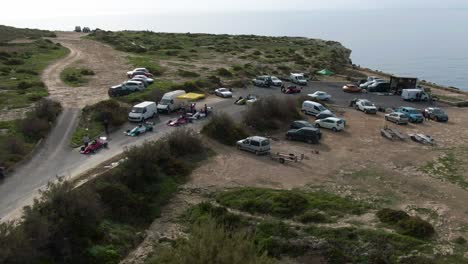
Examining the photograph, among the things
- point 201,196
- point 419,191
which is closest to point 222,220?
point 201,196

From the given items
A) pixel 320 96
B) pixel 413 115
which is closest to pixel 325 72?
pixel 320 96

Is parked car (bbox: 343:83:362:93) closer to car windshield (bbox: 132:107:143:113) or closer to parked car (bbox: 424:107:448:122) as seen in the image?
parked car (bbox: 424:107:448:122)

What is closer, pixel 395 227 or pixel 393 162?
pixel 395 227

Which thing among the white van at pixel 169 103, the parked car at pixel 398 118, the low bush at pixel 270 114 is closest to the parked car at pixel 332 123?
the low bush at pixel 270 114

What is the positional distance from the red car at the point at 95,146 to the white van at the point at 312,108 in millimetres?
27240

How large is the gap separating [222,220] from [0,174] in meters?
17.8

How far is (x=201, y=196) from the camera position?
128ft

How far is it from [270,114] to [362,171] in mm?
16286

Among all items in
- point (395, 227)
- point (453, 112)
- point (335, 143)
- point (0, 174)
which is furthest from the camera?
point (453, 112)

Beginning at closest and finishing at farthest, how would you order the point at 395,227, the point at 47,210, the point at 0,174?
the point at 47,210
the point at 395,227
the point at 0,174

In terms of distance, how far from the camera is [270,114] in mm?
57812

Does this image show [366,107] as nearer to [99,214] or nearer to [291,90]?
[291,90]

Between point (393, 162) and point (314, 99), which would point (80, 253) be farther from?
point (314, 99)

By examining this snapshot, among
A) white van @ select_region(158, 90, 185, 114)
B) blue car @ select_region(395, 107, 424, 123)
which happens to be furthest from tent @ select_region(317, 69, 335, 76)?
white van @ select_region(158, 90, 185, 114)
